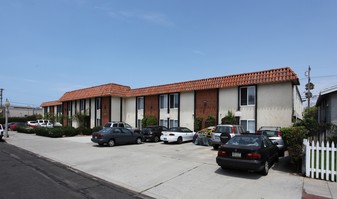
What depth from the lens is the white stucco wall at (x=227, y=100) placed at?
18750 millimetres

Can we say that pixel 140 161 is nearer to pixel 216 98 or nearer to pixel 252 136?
pixel 252 136

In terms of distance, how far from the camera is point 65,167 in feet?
32.7

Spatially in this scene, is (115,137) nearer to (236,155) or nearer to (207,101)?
(207,101)

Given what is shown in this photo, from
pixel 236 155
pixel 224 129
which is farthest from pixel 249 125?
pixel 236 155

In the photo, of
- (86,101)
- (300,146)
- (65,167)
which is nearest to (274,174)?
(300,146)

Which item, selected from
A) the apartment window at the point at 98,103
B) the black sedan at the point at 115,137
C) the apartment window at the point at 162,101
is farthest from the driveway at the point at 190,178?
the apartment window at the point at 98,103

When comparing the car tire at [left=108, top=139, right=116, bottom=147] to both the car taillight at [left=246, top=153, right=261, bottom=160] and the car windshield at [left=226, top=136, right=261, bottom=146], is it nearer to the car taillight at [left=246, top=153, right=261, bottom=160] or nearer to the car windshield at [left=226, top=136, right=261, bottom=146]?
the car windshield at [left=226, top=136, right=261, bottom=146]

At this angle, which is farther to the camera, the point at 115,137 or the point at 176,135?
the point at 176,135

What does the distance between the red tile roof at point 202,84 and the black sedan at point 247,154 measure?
8.79 metres

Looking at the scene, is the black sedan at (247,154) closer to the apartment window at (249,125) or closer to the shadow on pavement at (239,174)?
the shadow on pavement at (239,174)

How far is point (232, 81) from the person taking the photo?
18812 mm

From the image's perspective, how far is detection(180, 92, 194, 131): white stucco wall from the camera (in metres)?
22.0

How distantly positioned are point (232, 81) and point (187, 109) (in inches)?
218

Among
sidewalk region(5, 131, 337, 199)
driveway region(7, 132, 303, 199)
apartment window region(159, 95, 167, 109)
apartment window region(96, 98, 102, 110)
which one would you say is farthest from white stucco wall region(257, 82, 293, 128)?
apartment window region(96, 98, 102, 110)
